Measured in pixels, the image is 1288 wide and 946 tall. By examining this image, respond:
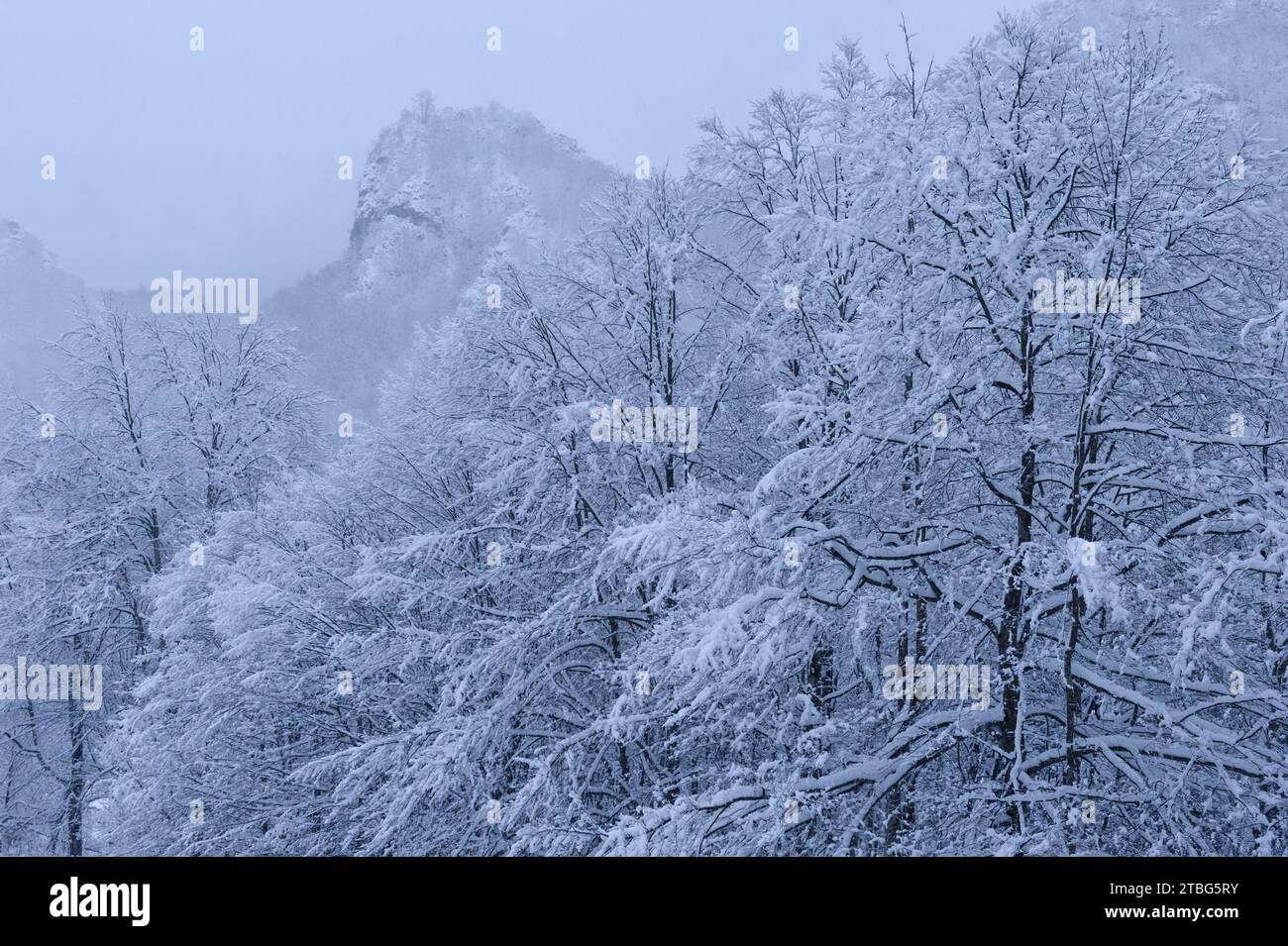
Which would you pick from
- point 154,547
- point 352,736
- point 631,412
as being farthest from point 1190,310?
point 154,547

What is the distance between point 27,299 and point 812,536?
5338 centimetres

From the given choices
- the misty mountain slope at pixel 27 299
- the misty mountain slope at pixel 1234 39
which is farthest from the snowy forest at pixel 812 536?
the misty mountain slope at pixel 1234 39

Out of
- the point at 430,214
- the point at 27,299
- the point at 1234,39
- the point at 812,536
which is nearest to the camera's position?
the point at 812,536

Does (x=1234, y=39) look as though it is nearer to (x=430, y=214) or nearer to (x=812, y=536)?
(x=812, y=536)

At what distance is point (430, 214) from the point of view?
119 meters

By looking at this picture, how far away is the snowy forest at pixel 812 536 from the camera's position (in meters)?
5.94

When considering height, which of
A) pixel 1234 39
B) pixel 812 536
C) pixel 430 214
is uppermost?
pixel 430 214

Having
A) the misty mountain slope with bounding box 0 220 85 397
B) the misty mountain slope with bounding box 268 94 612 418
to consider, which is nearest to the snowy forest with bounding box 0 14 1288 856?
the misty mountain slope with bounding box 0 220 85 397

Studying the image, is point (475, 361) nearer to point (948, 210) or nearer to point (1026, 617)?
point (948, 210)

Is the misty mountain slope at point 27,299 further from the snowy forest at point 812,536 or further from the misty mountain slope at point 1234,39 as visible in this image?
the misty mountain slope at point 1234,39

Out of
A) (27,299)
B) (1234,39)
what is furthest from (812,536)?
(1234,39)

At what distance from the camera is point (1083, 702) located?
7418mm

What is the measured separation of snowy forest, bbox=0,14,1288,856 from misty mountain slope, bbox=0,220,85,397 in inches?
1076
